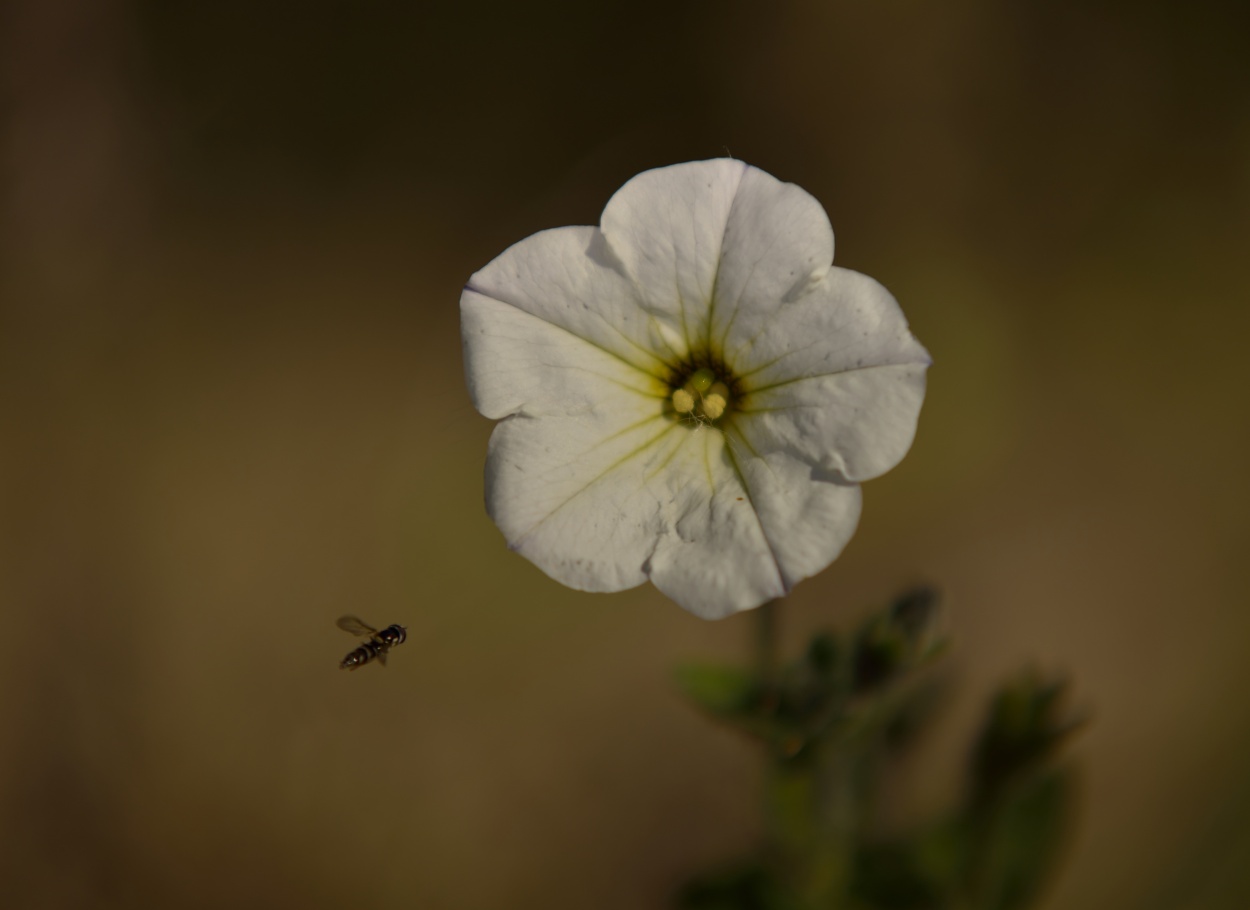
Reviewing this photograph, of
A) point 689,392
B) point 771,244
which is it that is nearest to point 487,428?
point 689,392

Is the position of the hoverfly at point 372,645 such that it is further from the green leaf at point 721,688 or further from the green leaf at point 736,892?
the green leaf at point 736,892

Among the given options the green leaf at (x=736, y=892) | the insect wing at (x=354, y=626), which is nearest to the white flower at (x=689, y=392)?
the insect wing at (x=354, y=626)

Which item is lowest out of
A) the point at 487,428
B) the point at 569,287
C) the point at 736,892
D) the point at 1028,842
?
the point at 736,892

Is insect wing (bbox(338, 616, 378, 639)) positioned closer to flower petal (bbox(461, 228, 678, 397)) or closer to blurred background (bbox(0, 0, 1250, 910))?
flower petal (bbox(461, 228, 678, 397))

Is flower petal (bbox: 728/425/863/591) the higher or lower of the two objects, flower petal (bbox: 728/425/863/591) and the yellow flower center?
the lower

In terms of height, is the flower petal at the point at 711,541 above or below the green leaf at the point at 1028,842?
above

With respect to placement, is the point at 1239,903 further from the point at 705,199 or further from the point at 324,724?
the point at 324,724

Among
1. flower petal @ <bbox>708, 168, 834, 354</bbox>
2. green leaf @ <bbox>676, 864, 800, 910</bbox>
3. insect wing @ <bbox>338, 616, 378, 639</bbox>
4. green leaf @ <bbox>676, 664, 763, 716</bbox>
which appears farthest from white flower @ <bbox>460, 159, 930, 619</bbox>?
green leaf @ <bbox>676, 864, 800, 910</bbox>

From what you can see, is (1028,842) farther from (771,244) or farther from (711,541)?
(771,244)
